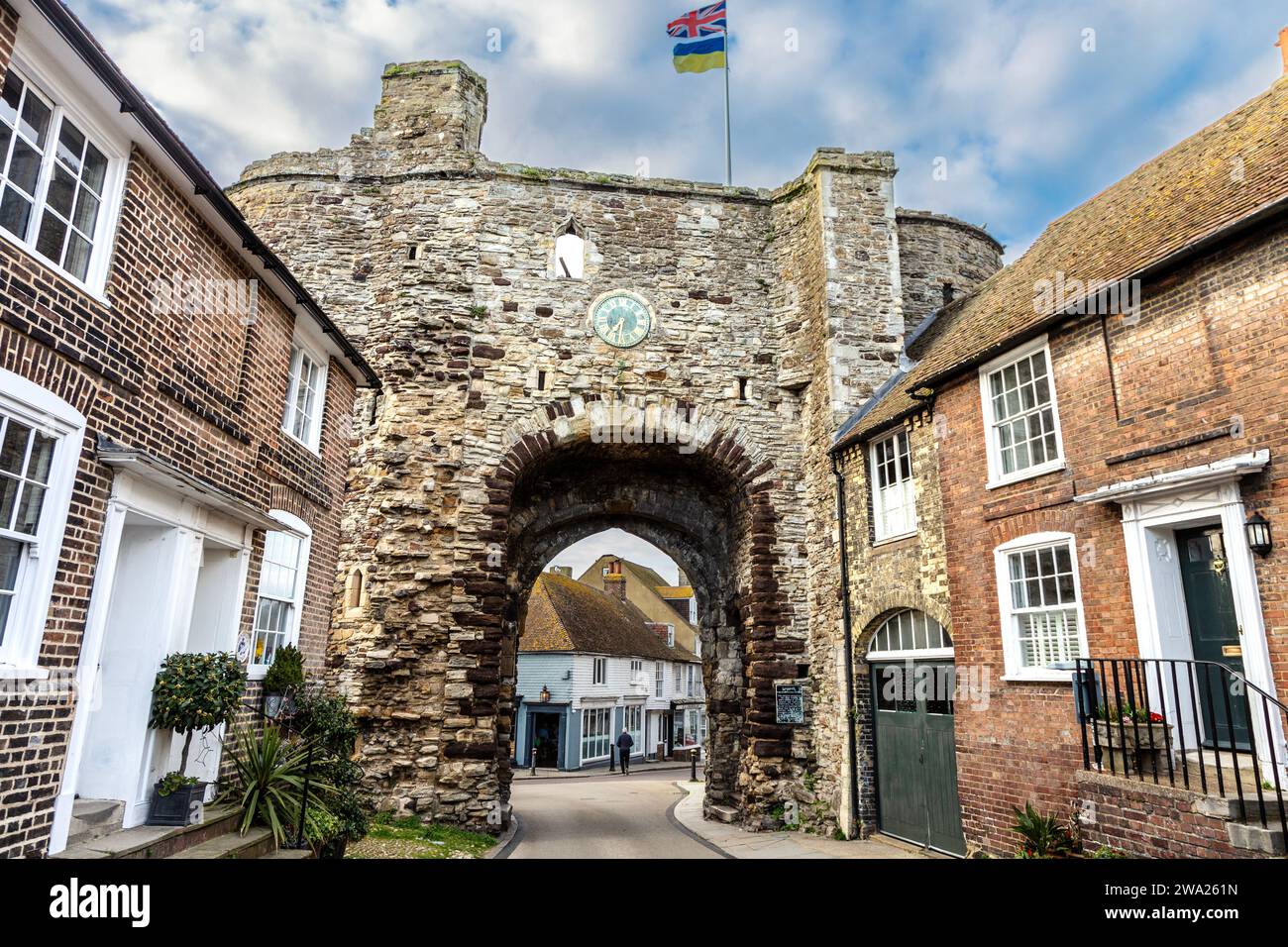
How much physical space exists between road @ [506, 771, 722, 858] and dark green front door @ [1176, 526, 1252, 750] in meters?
6.62

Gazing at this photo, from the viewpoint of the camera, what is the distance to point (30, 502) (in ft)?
15.7

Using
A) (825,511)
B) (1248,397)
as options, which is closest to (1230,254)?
(1248,397)

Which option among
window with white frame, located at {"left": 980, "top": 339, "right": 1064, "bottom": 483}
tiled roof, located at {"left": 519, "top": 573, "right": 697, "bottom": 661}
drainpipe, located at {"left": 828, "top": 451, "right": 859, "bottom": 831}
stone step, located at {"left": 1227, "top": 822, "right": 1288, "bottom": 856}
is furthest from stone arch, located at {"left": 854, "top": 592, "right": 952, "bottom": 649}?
tiled roof, located at {"left": 519, "top": 573, "right": 697, "bottom": 661}

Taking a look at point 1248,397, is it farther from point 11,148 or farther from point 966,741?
point 11,148

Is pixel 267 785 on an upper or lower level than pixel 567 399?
lower

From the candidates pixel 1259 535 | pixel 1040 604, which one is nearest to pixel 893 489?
pixel 1040 604

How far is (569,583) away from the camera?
35.4 metres

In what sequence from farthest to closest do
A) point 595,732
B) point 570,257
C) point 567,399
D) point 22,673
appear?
point 595,732
point 570,257
point 567,399
point 22,673

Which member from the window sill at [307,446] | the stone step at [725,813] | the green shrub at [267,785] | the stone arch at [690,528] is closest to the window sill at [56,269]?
the window sill at [307,446]

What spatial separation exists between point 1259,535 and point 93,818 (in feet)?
31.0

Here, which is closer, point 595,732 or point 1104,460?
point 1104,460

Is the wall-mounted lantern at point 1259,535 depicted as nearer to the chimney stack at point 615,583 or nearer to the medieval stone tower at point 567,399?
the medieval stone tower at point 567,399

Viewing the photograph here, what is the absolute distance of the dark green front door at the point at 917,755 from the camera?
32.2ft

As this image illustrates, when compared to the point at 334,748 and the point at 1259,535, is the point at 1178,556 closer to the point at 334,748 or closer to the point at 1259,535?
the point at 1259,535
